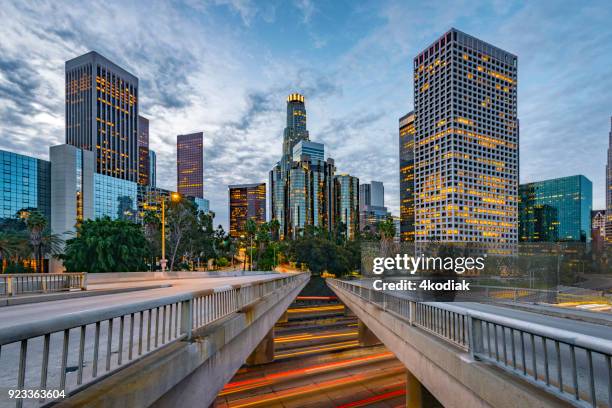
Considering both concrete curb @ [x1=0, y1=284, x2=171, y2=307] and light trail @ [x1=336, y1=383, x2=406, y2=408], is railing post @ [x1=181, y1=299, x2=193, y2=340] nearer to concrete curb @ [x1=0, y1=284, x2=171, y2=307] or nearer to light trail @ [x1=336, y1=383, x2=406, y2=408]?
concrete curb @ [x1=0, y1=284, x2=171, y2=307]

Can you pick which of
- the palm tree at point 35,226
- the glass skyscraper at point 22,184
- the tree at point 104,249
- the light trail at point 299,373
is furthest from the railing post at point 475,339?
the glass skyscraper at point 22,184

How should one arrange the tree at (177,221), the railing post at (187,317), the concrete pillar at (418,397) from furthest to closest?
the tree at (177,221) → the concrete pillar at (418,397) → the railing post at (187,317)

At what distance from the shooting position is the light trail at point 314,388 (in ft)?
65.2

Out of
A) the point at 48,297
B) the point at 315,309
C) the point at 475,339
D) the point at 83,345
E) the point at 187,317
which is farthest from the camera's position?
the point at 315,309

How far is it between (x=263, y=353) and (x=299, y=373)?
393 centimetres

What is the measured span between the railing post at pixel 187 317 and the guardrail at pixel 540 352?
5442mm

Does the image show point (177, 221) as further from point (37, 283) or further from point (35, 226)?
point (37, 283)

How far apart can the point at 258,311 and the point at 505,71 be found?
23925 cm

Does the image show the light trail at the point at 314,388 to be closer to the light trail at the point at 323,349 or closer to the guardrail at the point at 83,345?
the light trail at the point at 323,349

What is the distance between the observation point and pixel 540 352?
803cm

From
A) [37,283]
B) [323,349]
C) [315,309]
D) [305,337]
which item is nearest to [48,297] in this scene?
[37,283]

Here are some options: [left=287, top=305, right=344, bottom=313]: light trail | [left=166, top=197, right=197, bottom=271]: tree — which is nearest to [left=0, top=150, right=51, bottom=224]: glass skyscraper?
[left=166, top=197, right=197, bottom=271]: tree

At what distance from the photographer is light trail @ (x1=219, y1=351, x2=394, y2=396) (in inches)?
877

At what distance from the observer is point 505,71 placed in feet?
645
